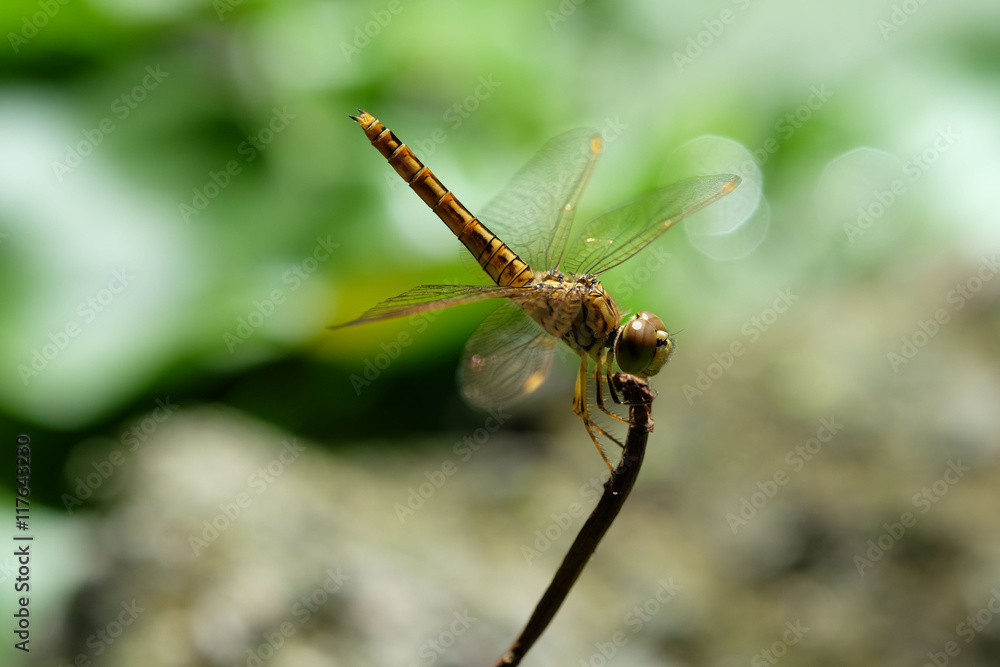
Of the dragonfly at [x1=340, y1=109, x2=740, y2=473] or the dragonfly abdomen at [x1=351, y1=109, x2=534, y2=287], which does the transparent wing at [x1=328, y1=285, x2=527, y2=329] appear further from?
the dragonfly abdomen at [x1=351, y1=109, x2=534, y2=287]

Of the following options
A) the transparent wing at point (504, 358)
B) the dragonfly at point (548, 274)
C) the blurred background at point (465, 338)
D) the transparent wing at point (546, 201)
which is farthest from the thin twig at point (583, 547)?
the blurred background at point (465, 338)

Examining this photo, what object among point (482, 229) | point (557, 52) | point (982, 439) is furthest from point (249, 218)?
point (982, 439)

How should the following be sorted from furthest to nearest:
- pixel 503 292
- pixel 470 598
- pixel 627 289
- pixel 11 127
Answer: pixel 627 289
pixel 11 127
pixel 470 598
pixel 503 292

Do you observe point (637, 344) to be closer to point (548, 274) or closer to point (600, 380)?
point (600, 380)

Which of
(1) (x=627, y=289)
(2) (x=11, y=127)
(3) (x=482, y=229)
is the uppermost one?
(3) (x=482, y=229)

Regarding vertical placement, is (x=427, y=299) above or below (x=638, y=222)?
below

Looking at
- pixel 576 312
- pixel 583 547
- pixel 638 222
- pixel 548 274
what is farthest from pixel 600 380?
pixel 583 547

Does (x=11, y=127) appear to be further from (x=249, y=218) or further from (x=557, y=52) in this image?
(x=557, y=52)

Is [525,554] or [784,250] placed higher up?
[784,250]
